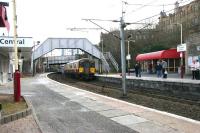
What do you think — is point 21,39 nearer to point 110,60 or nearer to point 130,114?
point 130,114

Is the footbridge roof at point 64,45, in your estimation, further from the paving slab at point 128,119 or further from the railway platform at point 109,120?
the paving slab at point 128,119

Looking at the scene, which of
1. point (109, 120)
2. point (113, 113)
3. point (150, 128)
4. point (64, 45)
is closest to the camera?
point (150, 128)

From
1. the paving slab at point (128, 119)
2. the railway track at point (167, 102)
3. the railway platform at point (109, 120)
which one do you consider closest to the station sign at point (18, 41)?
the railway track at point (167, 102)

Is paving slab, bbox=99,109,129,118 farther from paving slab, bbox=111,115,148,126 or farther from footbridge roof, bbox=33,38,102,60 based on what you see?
footbridge roof, bbox=33,38,102,60

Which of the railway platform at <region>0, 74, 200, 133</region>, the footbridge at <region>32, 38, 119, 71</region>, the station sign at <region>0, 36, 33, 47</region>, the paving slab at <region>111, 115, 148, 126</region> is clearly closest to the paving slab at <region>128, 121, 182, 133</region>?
the railway platform at <region>0, 74, 200, 133</region>

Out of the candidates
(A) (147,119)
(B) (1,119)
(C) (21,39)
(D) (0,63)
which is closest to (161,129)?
(A) (147,119)

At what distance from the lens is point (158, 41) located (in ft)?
262

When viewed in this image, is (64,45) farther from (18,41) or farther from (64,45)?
(18,41)

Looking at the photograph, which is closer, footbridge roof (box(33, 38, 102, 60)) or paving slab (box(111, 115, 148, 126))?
paving slab (box(111, 115, 148, 126))

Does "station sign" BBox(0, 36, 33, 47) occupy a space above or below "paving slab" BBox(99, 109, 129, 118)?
above

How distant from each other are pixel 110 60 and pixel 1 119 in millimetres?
65933

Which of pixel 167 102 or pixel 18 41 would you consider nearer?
pixel 167 102

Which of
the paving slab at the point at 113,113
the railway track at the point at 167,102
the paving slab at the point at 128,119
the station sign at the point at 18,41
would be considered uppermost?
the station sign at the point at 18,41

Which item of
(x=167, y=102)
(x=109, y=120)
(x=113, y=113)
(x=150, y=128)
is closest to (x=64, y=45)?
(x=167, y=102)
